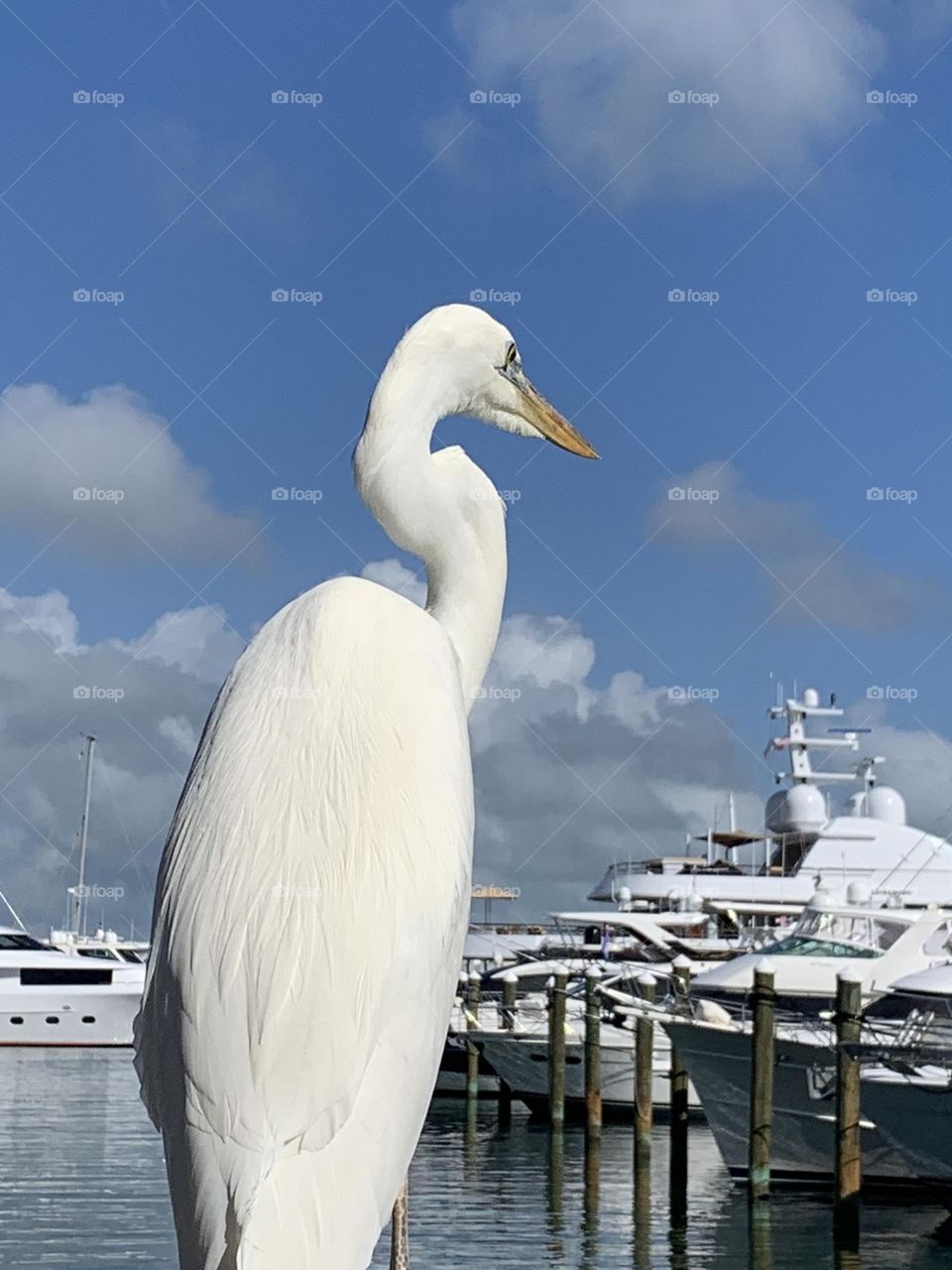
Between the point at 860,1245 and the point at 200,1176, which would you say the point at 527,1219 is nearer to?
the point at 860,1245

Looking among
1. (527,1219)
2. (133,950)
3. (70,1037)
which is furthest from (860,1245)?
(133,950)

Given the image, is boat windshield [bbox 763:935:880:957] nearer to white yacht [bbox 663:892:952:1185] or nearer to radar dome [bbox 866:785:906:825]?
white yacht [bbox 663:892:952:1185]

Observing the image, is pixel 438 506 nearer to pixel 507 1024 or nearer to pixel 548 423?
pixel 548 423

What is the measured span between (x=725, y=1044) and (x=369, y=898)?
640 inches

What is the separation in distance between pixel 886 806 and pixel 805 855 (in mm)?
2394

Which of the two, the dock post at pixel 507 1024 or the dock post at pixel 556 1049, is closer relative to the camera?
the dock post at pixel 556 1049

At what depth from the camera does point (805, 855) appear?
4119 cm

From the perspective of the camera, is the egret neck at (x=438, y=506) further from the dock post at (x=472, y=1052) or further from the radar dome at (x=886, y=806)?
the radar dome at (x=886, y=806)

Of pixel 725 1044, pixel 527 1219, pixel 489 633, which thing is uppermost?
pixel 489 633

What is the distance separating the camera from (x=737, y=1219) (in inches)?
719

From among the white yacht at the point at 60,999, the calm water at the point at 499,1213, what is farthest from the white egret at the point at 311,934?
the white yacht at the point at 60,999

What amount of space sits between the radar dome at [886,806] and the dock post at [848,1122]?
1017 inches

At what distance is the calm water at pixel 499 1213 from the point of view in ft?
52.4

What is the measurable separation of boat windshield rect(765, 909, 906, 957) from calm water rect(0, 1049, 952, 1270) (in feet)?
10.8
